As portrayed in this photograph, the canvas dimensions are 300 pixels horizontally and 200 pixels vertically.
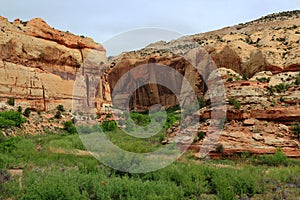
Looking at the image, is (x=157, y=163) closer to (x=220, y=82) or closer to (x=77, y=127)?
(x=220, y=82)

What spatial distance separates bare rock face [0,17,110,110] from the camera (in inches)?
1147

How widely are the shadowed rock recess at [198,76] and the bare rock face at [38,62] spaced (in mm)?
98

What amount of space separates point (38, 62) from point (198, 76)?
21.4 metres

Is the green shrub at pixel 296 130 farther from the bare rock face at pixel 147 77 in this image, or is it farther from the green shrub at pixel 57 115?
the bare rock face at pixel 147 77

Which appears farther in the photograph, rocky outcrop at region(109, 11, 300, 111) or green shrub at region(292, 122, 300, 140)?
rocky outcrop at region(109, 11, 300, 111)

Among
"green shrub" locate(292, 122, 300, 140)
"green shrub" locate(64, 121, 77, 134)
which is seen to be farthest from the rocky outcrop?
"green shrub" locate(64, 121, 77, 134)

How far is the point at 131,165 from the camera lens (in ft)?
32.2

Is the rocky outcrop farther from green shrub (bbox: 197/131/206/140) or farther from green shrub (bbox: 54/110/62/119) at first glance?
green shrub (bbox: 54/110/62/119)

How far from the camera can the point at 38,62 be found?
32.9m

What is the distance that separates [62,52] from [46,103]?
25.5ft

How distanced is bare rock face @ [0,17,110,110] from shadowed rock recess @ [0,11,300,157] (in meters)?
0.10

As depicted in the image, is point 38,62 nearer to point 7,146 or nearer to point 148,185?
point 7,146

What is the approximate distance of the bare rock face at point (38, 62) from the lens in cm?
Result: 2912

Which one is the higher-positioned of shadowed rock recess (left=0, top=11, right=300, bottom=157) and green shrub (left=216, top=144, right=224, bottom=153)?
shadowed rock recess (left=0, top=11, right=300, bottom=157)
